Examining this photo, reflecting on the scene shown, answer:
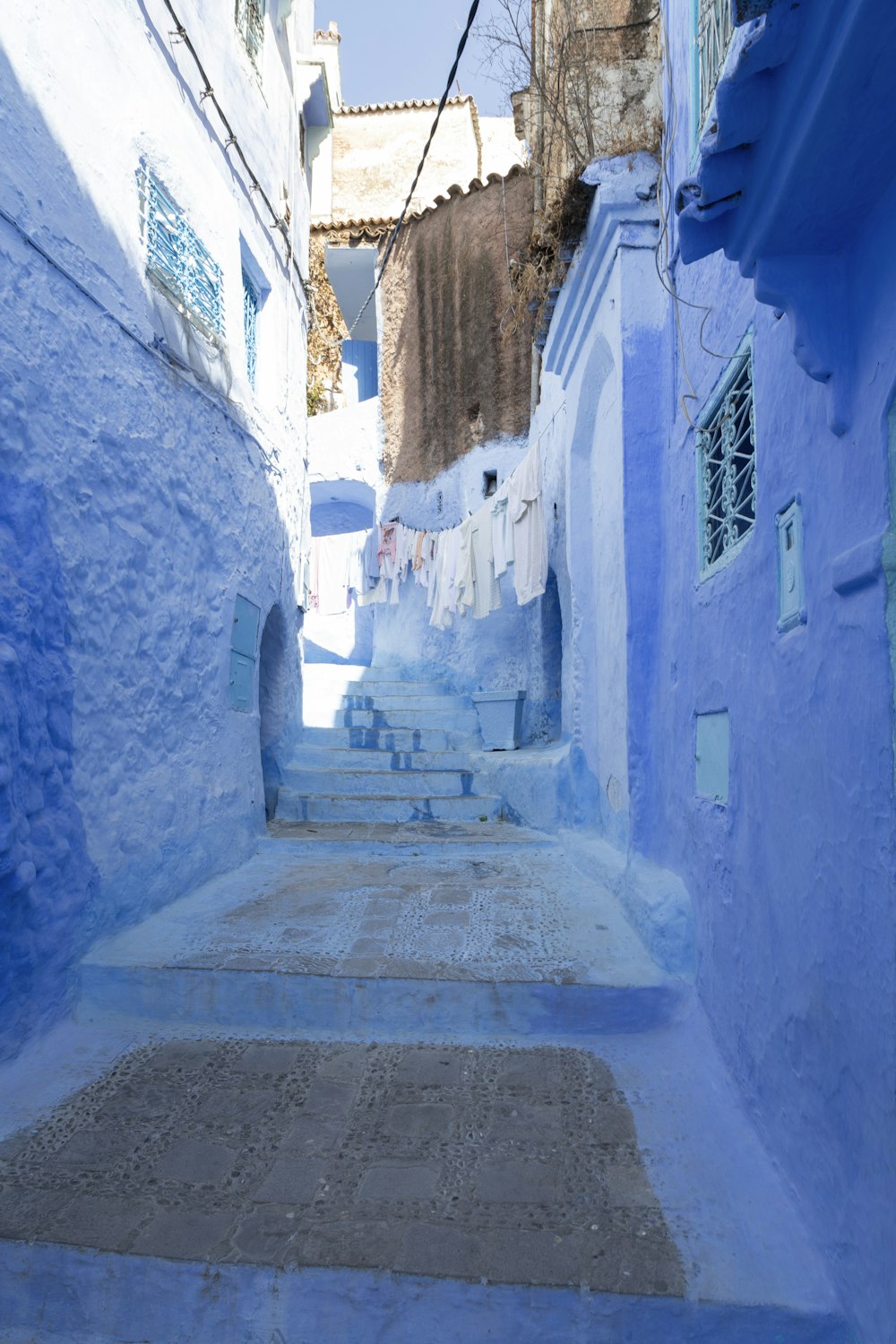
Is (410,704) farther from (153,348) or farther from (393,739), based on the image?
(153,348)

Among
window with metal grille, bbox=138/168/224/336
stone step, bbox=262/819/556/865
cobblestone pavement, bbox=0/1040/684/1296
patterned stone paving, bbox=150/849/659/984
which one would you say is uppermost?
window with metal grille, bbox=138/168/224/336

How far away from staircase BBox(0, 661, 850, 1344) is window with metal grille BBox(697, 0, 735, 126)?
9.37ft

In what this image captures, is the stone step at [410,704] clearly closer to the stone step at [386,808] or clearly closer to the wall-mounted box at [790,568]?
the stone step at [386,808]

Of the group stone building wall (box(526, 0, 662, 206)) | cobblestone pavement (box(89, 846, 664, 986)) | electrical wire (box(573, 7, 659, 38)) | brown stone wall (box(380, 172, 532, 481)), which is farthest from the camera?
brown stone wall (box(380, 172, 532, 481))

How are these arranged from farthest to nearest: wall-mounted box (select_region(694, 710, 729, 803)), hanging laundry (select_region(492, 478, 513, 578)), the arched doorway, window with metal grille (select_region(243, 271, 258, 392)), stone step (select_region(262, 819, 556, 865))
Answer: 1. hanging laundry (select_region(492, 478, 513, 578))
2. the arched doorway
3. window with metal grille (select_region(243, 271, 258, 392))
4. stone step (select_region(262, 819, 556, 865))
5. wall-mounted box (select_region(694, 710, 729, 803))

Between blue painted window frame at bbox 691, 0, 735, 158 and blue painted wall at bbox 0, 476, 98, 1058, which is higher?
blue painted window frame at bbox 691, 0, 735, 158

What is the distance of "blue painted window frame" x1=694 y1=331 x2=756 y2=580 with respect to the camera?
288 centimetres

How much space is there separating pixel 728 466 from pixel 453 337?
30.3 ft

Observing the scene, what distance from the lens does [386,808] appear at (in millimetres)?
6551

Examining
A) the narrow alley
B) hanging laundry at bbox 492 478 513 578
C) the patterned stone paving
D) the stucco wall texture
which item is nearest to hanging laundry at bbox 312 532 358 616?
hanging laundry at bbox 492 478 513 578

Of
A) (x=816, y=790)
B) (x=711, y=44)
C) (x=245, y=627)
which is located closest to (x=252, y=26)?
(x=245, y=627)

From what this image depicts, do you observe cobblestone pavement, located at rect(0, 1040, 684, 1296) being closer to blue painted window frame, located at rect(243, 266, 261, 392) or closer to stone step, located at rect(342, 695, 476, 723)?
blue painted window frame, located at rect(243, 266, 261, 392)

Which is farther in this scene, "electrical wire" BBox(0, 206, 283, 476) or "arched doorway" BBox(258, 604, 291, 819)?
"arched doorway" BBox(258, 604, 291, 819)

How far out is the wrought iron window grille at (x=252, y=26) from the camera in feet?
19.1
